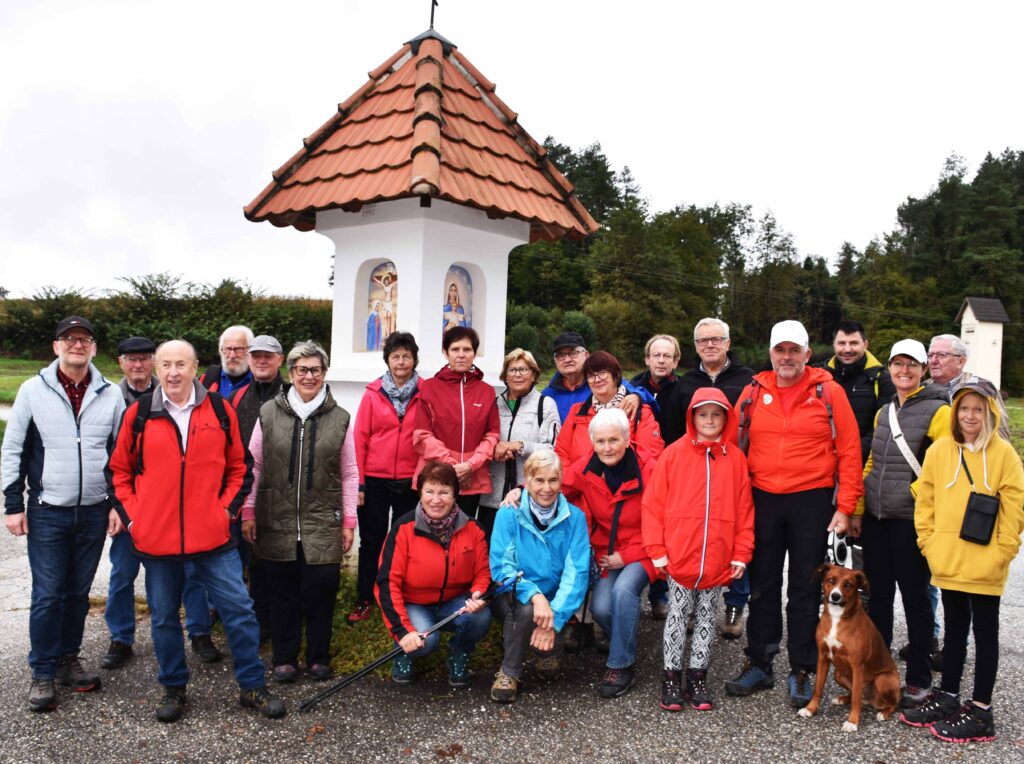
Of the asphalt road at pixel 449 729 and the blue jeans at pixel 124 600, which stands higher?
the blue jeans at pixel 124 600

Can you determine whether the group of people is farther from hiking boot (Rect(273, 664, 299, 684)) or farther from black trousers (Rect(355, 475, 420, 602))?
black trousers (Rect(355, 475, 420, 602))

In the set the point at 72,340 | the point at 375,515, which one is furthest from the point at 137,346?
the point at 375,515

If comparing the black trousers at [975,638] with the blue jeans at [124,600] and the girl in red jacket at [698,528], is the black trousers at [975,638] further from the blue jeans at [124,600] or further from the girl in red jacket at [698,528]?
the blue jeans at [124,600]

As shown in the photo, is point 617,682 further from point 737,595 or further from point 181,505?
point 181,505

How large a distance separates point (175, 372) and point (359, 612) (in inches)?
83.1

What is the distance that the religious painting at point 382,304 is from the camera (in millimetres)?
5871

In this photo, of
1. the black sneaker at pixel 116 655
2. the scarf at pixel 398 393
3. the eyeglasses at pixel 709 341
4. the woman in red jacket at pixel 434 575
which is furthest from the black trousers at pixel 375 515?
the eyeglasses at pixel 709 341

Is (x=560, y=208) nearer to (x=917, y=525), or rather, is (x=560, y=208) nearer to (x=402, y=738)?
(x=917, y=525)

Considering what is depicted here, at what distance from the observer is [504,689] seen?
4.01 meters

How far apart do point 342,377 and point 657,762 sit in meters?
3.69

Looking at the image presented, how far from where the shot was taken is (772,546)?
13.5 ft

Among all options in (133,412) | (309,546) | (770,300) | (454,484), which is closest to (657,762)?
(454,484)

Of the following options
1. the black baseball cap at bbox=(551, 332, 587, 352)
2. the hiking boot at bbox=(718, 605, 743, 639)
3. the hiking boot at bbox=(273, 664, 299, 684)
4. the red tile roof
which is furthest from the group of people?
the red tile roof

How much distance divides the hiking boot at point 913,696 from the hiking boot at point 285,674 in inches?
133
